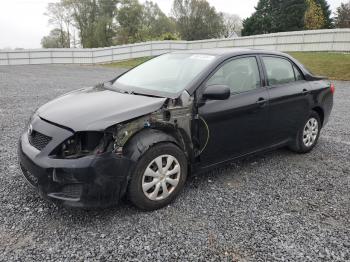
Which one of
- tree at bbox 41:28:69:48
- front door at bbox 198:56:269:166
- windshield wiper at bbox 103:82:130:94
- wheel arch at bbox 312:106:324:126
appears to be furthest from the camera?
tree at bbox 41:28:69:48

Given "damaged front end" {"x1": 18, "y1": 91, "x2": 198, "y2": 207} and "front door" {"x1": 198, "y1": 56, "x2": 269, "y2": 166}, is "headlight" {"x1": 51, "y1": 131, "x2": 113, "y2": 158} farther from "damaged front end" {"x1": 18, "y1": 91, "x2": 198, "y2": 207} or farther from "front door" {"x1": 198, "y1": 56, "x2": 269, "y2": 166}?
"front door" {"x1": 198, "y1": 56, "x2": 269, "y2": 166}

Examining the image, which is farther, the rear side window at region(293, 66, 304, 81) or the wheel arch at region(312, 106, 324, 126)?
the wheel arch at region(312, 106, 324, 126)

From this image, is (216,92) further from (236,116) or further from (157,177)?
(157,177)

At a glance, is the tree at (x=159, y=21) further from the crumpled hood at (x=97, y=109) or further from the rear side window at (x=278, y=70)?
the crumpled hood at (x=97, y=109)

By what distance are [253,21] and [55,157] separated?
49.1 metres

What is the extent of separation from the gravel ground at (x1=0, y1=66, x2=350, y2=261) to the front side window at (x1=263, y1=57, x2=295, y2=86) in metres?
1.21

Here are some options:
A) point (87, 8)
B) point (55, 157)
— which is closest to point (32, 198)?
point (55, 157)

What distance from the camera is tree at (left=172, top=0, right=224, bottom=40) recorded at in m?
→ 52.6

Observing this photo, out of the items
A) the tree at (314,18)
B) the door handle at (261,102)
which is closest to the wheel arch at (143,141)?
the door handle at (261,102)

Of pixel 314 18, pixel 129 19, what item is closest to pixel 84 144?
pixel 314 18

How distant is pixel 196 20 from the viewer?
53.1m

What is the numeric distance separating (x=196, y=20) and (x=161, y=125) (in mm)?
53187

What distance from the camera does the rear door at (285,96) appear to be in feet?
14.0

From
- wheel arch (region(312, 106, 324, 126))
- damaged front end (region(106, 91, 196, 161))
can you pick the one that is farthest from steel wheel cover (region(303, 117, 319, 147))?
damaged front end (region(106, 91, 196, 161))
